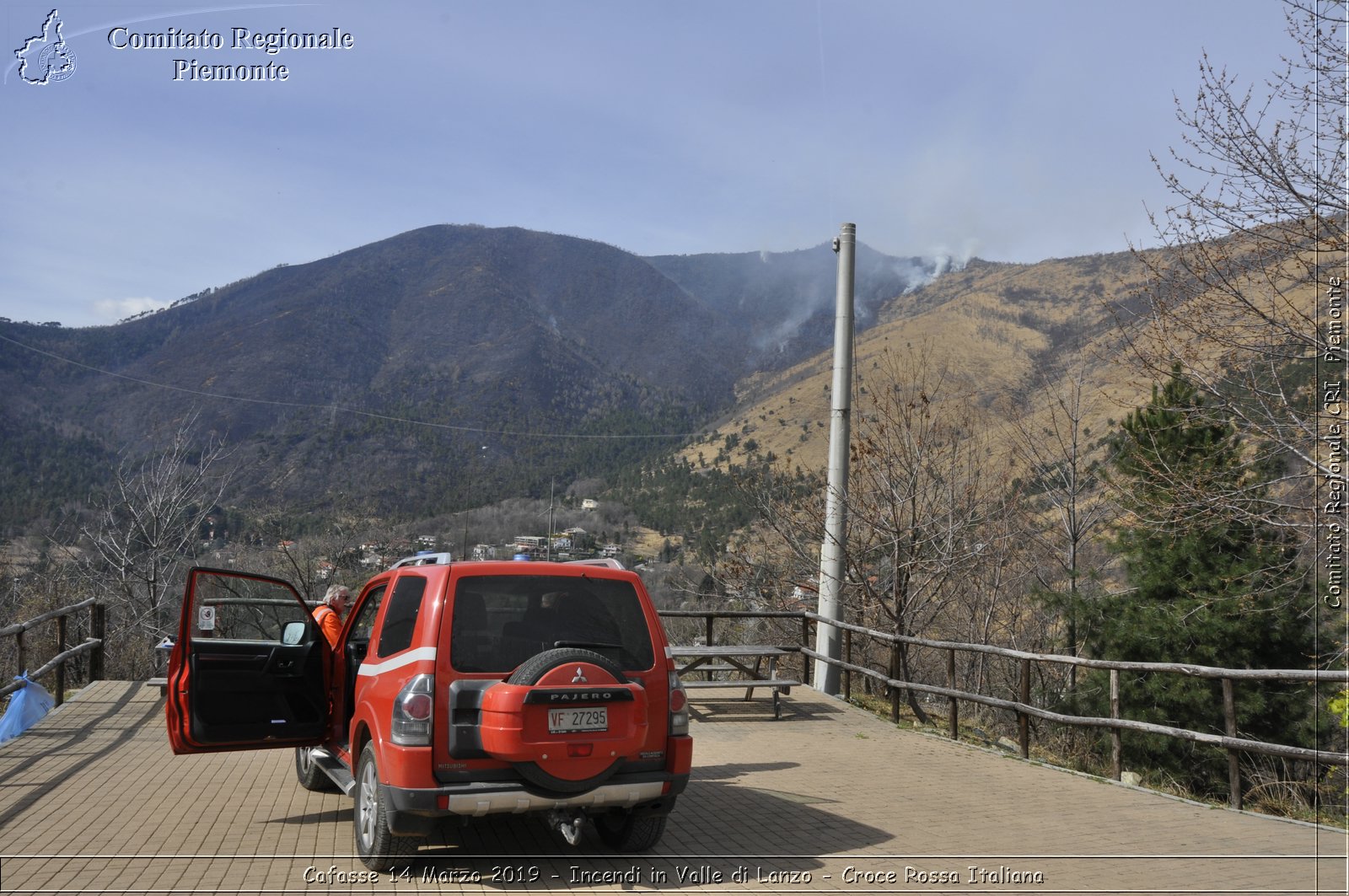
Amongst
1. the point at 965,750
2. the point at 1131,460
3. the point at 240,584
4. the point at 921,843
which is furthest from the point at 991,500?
the point at 240,584

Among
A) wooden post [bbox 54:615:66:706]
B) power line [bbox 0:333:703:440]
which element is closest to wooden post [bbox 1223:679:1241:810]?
wooden post [bbox 54:615:66:706]

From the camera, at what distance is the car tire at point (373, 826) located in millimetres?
5527

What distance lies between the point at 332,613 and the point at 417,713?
3611mm

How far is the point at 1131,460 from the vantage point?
16953 mm

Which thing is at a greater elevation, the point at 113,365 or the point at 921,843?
the point at 113,365

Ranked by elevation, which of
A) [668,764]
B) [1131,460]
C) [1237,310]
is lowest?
[668,764]

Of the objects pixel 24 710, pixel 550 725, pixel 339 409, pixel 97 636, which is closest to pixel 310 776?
pixel 550 725

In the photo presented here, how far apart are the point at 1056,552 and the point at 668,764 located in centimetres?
2224

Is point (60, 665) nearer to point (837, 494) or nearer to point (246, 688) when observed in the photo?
point (246, 688)

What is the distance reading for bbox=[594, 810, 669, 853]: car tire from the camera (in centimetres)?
618

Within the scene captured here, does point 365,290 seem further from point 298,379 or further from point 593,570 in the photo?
point 593,570

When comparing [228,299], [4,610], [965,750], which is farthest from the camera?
[228,299]

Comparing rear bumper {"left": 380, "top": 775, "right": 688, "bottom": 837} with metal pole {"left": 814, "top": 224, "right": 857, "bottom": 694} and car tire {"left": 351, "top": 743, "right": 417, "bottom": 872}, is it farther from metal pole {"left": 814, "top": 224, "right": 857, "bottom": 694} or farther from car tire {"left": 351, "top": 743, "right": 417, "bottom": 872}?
metal pole {"left": 814, "top": 224, "right": 857, "bottom": 694}

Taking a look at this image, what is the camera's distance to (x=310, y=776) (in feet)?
25.9
